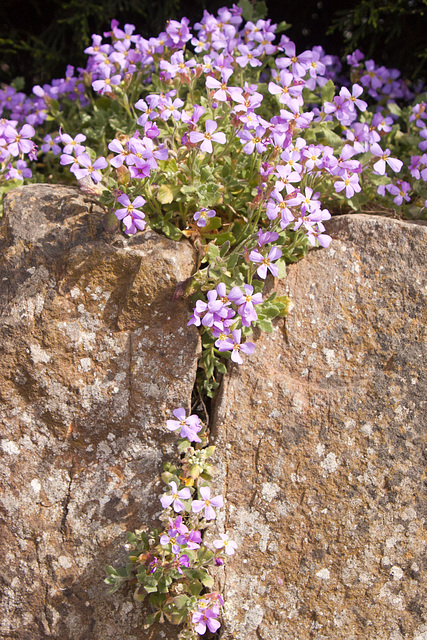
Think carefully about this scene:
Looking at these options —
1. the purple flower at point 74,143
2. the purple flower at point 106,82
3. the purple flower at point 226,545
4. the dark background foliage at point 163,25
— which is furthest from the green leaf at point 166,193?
the dark background foliage at point 163,25

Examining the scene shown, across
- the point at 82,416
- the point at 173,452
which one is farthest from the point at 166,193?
the point at 173,452

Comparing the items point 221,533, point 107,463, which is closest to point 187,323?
point 107,463

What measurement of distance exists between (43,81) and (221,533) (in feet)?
12.9

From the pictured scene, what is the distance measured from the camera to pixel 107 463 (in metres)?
2.58

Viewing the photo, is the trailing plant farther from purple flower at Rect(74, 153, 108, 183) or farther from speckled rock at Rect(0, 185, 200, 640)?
speckled rock at Rect(0, 185, 200, 640)

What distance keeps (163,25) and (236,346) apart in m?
3.10

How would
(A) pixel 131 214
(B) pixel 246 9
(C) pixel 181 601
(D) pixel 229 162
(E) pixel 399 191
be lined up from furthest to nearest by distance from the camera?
(B) pixel 246 9 → (E) pixel 399 191 → (D) pixel 229 162 → (A) pixel 131 214 → (C) pixel 181 601

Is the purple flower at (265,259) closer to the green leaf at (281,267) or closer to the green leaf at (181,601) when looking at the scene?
the green leaf at (281,267)

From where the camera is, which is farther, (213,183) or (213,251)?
(213,183)

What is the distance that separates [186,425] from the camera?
2.45 m

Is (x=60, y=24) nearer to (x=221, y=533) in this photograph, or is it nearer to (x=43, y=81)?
(x=43, y=81)

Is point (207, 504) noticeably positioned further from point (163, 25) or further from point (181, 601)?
point (163, 25)

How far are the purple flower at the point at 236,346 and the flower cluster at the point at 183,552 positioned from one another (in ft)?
1.13

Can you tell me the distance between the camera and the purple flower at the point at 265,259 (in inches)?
96.3
